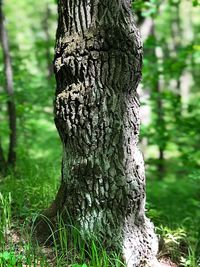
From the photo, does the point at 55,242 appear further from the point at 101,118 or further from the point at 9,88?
the point at 9,88

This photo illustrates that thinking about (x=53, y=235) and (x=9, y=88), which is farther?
(x=9, y=88)

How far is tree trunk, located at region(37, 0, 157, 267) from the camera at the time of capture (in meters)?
2.87

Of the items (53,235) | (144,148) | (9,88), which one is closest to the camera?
(53,235)

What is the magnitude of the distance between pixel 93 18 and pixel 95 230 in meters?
1.77

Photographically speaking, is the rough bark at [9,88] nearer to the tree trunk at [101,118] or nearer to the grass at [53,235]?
the grass at [53,235]

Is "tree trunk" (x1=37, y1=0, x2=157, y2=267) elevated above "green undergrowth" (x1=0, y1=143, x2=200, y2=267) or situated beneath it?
elevated above

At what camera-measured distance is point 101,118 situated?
9.61 feet

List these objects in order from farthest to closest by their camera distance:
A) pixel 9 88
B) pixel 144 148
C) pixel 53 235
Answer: pixel 144 148 < pixel 9 88 < pixel 53 235

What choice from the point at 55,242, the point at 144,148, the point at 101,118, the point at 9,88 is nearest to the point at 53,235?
the point at 55,242

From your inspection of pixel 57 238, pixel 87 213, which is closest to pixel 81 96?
pixel 87 213

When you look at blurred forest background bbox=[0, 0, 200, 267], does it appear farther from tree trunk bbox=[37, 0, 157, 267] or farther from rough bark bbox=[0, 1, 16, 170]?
tree trunk bbox=[37, 0, 157, 267]

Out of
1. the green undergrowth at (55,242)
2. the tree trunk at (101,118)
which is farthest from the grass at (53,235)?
the tree trunk at (101,118)

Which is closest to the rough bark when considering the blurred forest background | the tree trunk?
the blurred forest background

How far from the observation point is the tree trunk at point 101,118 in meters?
2.87
